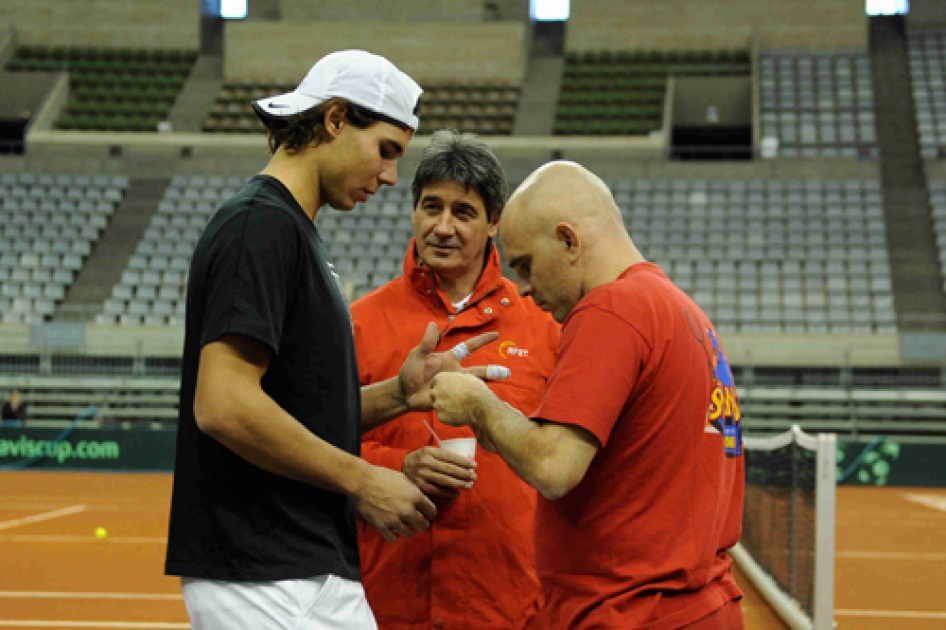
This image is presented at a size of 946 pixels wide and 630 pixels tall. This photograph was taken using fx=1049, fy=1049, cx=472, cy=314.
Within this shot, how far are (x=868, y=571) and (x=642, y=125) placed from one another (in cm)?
1690

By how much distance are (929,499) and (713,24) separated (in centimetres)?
1562

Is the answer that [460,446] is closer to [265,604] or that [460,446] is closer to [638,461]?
[638,461]

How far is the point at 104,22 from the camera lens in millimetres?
28812

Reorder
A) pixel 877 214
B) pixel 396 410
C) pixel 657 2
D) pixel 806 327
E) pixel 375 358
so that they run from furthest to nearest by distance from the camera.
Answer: pixel 657 2
pixel 877 214
pixel 806 327
pixel 375 358
pixel 396 410

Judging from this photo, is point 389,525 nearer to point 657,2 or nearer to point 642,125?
point 642,125

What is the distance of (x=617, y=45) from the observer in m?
27.9

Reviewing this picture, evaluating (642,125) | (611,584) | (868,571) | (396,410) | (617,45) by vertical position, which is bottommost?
(868,571)

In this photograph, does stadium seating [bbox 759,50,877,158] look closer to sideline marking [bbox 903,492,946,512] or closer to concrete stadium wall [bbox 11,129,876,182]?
concrete stadium wall [bbox 11,129,876,182]

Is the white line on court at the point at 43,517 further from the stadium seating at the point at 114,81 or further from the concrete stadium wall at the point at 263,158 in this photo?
the stadium seating at the point at 114,81

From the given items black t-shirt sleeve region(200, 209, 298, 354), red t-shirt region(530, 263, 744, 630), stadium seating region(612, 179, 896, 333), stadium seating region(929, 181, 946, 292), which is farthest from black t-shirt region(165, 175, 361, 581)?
stadium seating region(929, 181, 946, 292)

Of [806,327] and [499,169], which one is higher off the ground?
[499,169]

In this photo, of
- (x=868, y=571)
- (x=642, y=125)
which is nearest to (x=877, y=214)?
(x=642, y=125)

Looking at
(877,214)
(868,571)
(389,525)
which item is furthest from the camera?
(877,214)

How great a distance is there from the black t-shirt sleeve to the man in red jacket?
2.69 feet
